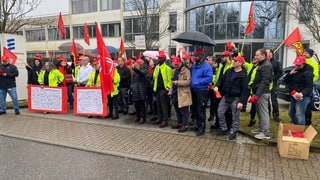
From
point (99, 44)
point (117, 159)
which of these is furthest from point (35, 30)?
point (117, 159)

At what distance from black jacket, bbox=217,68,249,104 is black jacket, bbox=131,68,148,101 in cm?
239

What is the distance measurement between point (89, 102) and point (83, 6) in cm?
3432

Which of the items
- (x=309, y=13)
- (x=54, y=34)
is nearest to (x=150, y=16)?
(x=309, y=13)

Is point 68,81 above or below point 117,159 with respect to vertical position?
→ above

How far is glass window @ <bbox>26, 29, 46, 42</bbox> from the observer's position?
148 feet

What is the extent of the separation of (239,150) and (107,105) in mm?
4624

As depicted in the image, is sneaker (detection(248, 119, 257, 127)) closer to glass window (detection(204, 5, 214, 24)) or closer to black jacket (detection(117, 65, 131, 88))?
black jacket (detection(117, 65, 131, 88))

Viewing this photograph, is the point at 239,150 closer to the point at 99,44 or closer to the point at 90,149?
the point at 90,149

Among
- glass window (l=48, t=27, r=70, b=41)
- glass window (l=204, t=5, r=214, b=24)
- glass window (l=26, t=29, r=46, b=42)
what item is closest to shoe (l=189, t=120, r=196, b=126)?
glass window (l=204, t=5, r=214, b=24)

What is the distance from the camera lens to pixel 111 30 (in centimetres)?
3803

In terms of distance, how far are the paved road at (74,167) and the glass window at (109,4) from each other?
33506 mm

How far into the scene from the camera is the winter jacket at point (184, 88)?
728 cm

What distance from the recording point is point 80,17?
40562 millimetres

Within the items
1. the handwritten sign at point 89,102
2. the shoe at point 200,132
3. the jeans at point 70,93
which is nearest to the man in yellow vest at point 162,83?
the shoe at point 200,132
